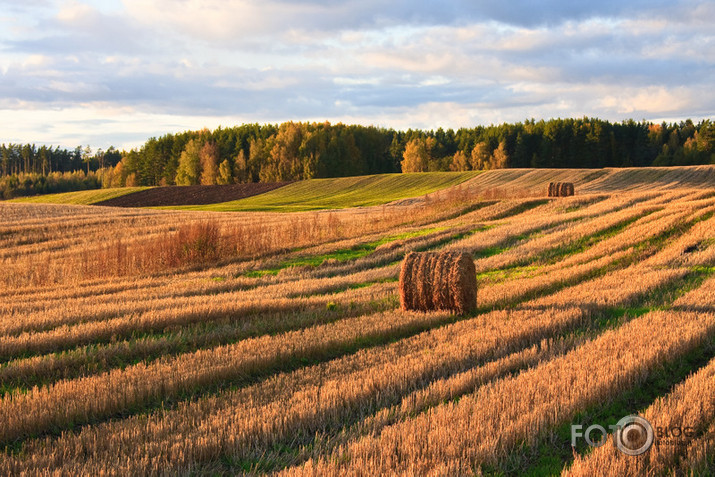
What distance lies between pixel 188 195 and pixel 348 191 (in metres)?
A: 21.5

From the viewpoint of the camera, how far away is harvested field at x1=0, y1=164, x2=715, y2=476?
16.6 ft

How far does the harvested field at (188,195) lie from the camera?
75.2m

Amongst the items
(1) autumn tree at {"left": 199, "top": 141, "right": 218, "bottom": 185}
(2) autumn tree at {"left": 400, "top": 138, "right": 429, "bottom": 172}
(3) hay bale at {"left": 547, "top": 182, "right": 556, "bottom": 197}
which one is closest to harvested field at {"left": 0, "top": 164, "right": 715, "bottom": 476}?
(3) hay bale at {"left": 547, "top": 182, "right": 556, "bottom": 197}

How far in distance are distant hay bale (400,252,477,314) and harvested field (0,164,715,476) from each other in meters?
0.06

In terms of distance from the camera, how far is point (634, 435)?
520 cm

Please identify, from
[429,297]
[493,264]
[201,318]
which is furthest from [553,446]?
[493,264]

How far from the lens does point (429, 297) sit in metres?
11.4

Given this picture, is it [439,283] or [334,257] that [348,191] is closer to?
[334,257]

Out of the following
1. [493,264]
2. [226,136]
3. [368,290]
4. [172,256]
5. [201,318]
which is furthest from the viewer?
[226,136]

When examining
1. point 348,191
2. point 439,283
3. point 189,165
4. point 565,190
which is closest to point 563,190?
point 565,190

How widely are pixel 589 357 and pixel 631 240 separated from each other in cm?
1261

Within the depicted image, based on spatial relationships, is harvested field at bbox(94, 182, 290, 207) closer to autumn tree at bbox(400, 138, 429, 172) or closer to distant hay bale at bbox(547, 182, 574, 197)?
autumn tree at bbox(400, 138, 429, 172)

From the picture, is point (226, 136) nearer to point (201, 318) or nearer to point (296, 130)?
point (296, 130)

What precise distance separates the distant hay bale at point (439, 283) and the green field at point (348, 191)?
158ft
